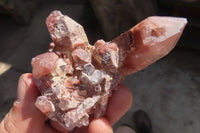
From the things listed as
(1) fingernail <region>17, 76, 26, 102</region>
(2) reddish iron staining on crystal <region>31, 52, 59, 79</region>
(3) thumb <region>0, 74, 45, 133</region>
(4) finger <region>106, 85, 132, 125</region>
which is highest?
(2) reddish iron staining on crystal <region>31, 52, 59, 79</region>

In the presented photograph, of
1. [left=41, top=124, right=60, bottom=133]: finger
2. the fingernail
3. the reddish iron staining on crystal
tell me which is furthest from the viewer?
[left=41, top=124, right=60, bottom=133]: finger

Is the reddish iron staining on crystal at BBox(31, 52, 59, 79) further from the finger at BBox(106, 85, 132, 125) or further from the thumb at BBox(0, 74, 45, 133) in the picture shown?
the finger at BBox(106, 85, 132, 125)

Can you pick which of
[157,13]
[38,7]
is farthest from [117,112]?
[38,7]

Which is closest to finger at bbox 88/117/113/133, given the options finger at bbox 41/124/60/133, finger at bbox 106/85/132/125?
finger at bbox 106/85/132/125

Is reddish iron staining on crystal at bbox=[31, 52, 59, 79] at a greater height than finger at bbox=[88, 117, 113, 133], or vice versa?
reddish iron staining on crystal at bbox=[31, 52, 59, 79]

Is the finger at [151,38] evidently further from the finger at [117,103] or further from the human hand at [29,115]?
the human hand at [29,115]

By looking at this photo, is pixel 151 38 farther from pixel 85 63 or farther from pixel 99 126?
pixel 99 126

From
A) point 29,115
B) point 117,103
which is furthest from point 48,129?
point 117,103
